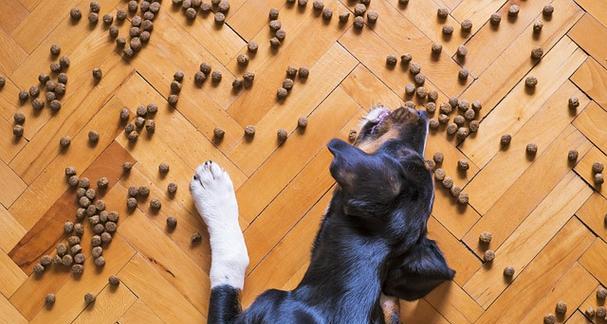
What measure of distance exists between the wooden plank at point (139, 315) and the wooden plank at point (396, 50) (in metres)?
1.47

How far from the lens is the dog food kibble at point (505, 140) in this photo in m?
3.51

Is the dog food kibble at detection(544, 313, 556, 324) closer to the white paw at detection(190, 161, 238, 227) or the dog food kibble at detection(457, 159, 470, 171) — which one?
the dog food kibble at detection(457, 159, 470, 171)

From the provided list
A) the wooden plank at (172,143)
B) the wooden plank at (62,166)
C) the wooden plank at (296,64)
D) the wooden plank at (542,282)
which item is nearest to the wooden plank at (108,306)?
the wooden plank at (62,166)

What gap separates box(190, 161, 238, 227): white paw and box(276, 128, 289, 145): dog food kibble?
11.5 inches

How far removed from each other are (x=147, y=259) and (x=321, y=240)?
98 cm

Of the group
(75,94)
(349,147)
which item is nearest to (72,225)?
(75,94)

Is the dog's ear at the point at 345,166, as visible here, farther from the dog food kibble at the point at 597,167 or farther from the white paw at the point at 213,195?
the dog food kibble at the point at 597,167

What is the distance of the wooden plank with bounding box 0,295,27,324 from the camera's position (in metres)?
3.46

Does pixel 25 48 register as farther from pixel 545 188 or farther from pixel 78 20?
pixel 545 188

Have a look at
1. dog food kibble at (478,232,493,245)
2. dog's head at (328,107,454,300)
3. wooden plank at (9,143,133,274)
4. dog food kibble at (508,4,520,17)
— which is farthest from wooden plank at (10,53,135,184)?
dog food kibble at (508,4,520,17)

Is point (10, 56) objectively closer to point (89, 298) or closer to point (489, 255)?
point (89, 298)

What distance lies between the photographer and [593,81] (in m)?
3.60

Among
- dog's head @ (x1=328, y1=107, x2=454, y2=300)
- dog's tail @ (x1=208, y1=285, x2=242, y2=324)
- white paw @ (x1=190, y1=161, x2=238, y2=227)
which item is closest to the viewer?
dog's head @ (x1=328, y1=107, x2=454, y2=300)

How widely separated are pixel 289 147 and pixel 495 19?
111cm
